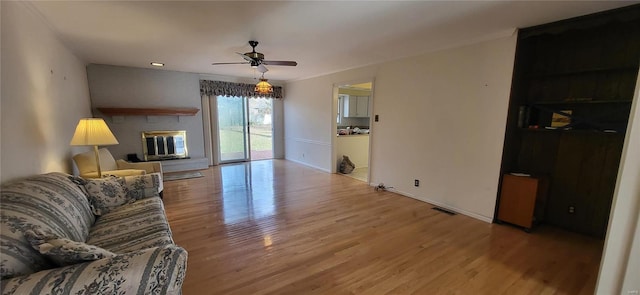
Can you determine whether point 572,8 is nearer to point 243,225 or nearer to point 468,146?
point 468,146

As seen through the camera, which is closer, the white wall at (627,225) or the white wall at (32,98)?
the white wall at (627,225)

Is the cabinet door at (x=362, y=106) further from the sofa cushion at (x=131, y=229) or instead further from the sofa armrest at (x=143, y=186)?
the sofa cushion at (x=131, y=229)

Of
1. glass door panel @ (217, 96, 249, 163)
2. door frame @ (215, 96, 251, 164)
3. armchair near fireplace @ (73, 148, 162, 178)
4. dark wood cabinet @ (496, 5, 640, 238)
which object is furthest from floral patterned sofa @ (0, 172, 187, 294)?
glass door panel @ (217, 96, 249, 163)

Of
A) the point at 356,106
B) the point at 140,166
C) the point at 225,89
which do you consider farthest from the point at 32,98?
the point at 356,106

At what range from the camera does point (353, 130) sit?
6.29 m

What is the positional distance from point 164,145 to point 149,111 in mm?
799

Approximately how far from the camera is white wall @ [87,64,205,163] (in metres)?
4.90

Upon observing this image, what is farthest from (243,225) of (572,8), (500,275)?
(572,8)

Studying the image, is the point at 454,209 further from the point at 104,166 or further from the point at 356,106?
the point at 104,166

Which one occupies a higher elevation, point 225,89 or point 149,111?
point 225,89

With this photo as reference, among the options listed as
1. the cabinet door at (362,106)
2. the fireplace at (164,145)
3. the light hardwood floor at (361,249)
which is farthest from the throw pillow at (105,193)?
the cabinet door at (362,106)

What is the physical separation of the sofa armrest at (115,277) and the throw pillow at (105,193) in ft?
4.45

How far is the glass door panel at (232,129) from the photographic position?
20.9 ft

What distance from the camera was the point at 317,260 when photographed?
7.41 ft
